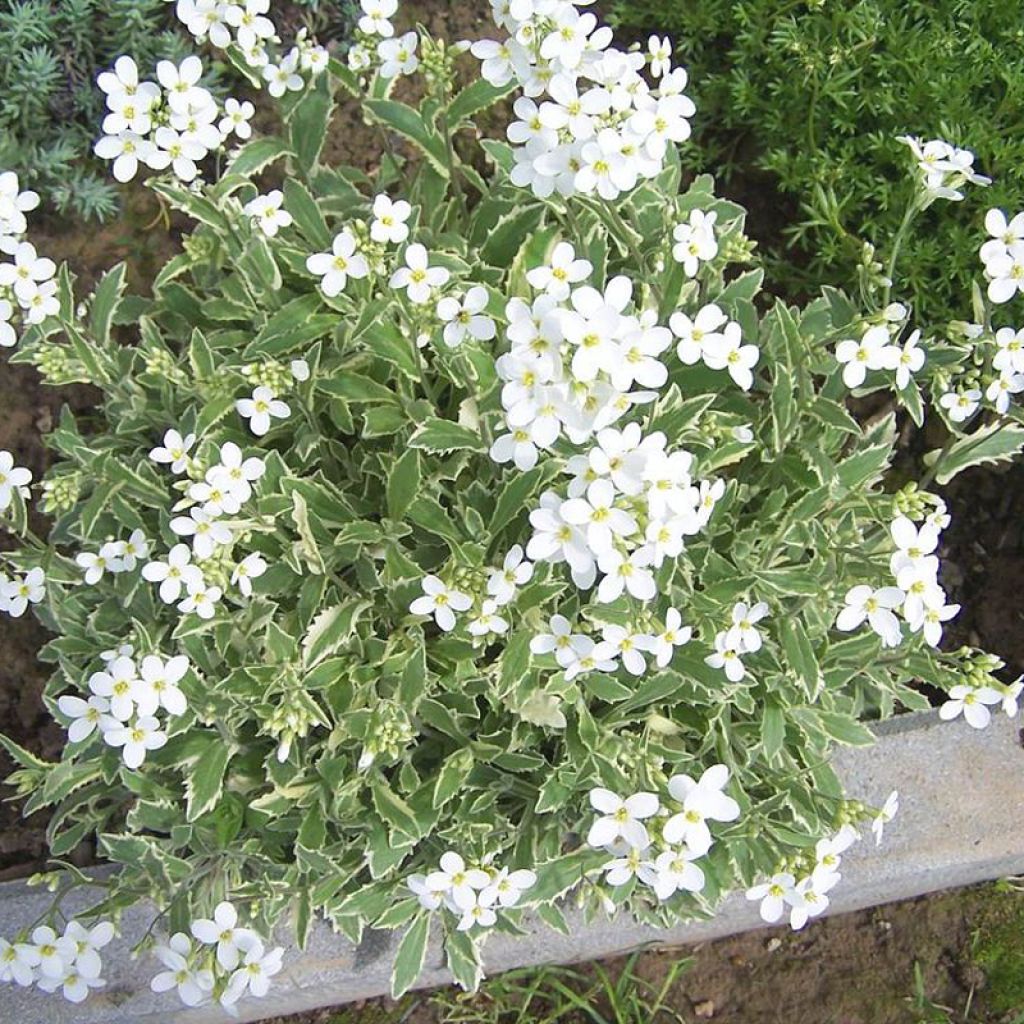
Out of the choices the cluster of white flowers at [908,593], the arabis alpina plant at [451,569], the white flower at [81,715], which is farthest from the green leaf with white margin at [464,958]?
the cluster of white flowers at [908,593]

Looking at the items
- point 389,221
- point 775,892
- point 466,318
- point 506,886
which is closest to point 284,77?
point 389,221

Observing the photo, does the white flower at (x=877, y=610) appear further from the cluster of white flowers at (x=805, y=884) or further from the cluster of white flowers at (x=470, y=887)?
the cluster of white flowers at (x=470, y=887)

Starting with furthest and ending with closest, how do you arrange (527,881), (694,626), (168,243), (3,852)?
(168,243)
(3,852)
(694,626)
(527,881)

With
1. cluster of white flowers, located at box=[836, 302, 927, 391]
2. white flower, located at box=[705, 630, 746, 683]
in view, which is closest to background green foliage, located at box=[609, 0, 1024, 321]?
cluster of white flowers, located at box=[836, 302, 927, 391]

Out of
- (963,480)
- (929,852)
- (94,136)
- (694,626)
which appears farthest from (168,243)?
(929,852)

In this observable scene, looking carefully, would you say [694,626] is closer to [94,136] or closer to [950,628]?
[950,628]
